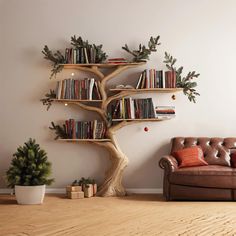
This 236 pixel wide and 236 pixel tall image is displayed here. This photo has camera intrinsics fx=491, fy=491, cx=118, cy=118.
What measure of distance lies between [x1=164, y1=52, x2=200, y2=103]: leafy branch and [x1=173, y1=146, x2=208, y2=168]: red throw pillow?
2.75 ft

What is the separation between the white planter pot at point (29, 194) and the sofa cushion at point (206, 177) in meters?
1.70

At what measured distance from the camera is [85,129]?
7.10 meters

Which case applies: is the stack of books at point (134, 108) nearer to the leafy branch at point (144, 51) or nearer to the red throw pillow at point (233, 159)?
the leafy branch at point (144, 51)

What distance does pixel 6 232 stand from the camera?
4.21 meters

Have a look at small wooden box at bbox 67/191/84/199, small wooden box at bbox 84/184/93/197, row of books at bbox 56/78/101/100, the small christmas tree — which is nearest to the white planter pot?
the small christmas tree

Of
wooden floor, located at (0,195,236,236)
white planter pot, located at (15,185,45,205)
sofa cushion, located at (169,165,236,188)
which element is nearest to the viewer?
wooden floor, located at (0,195,236,236)

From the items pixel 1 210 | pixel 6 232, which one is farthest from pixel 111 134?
pixel 6 232

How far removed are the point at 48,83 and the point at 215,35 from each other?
2609 mm

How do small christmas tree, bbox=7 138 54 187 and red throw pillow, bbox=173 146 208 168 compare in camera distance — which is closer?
small christmas tree, bbox=7 138 54 187

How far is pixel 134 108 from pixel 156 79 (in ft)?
1.72

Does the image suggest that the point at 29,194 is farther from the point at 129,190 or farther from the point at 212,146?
the point at 212,146

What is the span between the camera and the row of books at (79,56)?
7.15 meters

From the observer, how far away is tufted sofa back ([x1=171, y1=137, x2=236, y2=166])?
684 centimetres

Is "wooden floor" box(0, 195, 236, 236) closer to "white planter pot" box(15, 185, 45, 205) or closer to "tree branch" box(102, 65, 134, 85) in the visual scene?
"white planter pot" box(15, 185, 45, 205)
